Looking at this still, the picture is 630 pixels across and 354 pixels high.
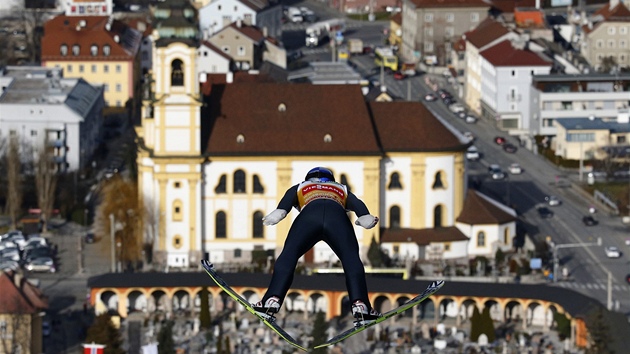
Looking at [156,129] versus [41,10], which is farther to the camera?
[41,10]

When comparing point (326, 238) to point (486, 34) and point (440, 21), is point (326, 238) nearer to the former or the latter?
point (486, 34)

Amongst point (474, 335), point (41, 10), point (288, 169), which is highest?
point (41, 10)

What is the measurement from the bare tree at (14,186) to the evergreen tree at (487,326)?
26.0 m

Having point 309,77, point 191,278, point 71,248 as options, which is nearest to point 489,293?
point 191,278

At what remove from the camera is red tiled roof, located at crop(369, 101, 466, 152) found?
3632 inches

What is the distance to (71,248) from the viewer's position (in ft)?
308

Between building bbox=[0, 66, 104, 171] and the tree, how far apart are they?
11.1 m

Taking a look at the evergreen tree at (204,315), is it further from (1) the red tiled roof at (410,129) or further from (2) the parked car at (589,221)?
(2) the parked car at (589,221)

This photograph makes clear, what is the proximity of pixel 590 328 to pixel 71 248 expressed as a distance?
1065 inches

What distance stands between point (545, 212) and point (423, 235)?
36.6ft

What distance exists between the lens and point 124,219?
3612 inches

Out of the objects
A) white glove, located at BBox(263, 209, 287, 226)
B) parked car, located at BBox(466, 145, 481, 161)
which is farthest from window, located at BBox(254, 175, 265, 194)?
white glove, located at BBox(263, 209, 287, 226)

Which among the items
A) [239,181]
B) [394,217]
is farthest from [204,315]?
[394,217]

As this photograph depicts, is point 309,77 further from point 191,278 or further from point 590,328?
point 590,328
